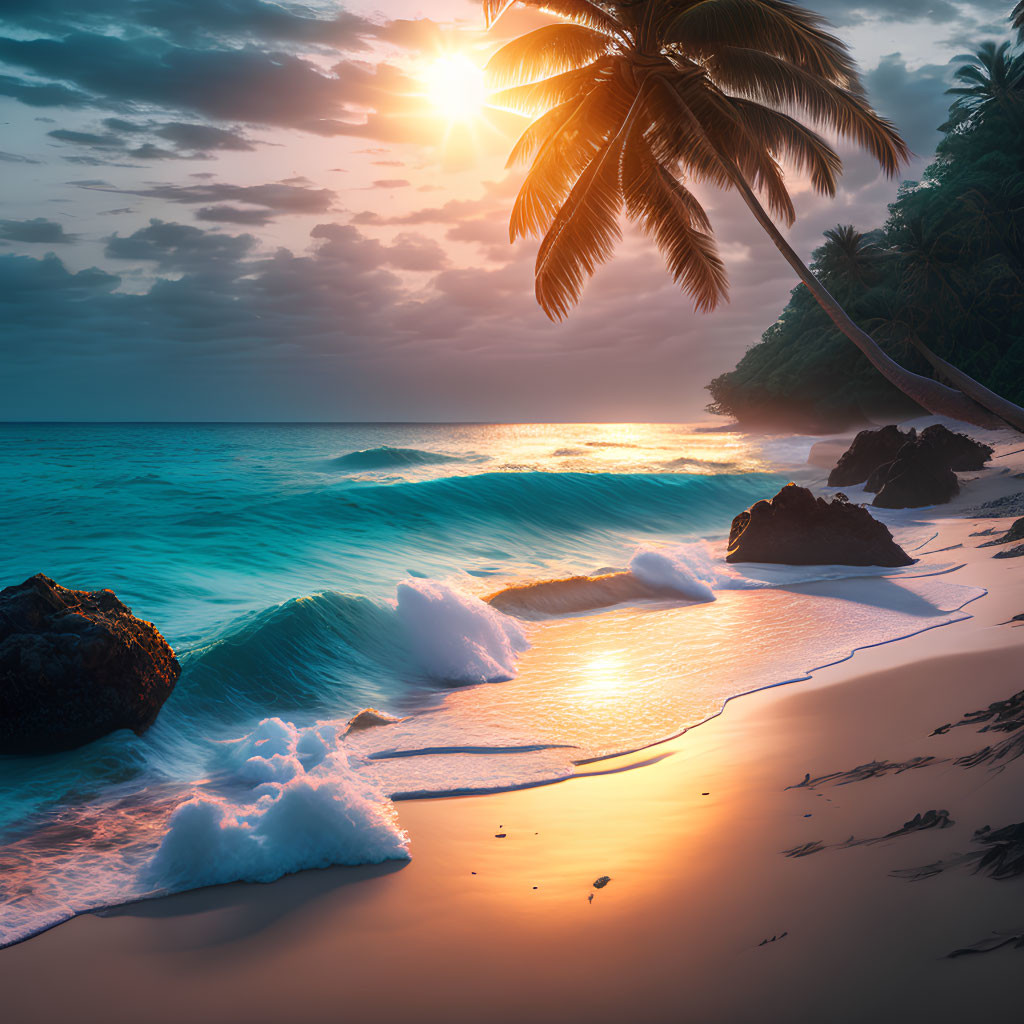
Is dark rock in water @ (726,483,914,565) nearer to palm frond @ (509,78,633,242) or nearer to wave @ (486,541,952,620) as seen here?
wave @ (486,541,952,620)

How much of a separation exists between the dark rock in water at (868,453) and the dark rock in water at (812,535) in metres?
12.9

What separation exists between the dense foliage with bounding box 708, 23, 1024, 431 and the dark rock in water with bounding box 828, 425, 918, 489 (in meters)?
8.95

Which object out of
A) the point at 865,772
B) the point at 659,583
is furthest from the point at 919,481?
the point at 865,772

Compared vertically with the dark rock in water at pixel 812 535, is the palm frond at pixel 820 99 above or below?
above

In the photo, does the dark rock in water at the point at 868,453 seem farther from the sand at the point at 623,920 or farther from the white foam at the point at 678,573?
the sand at the point at 623,920

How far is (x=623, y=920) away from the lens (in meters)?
2.67

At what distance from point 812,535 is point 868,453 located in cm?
1399

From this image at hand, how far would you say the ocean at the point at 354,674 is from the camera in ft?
11.8

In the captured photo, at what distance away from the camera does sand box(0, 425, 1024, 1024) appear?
7.19 ft

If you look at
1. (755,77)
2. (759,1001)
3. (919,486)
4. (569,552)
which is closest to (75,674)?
(759,1001)

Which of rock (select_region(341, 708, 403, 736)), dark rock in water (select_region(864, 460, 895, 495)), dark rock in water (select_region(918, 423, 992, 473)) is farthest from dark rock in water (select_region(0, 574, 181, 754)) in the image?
dark rock in water (select_region(918, 423, 992, 473))

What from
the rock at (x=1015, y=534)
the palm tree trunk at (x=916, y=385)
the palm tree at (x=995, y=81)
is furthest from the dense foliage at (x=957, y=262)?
the palm tree trunk at (x=916, y=385)

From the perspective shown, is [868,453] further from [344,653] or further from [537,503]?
[344,653]

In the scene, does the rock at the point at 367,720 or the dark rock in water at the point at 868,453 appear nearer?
the rock at the point at 367,720
